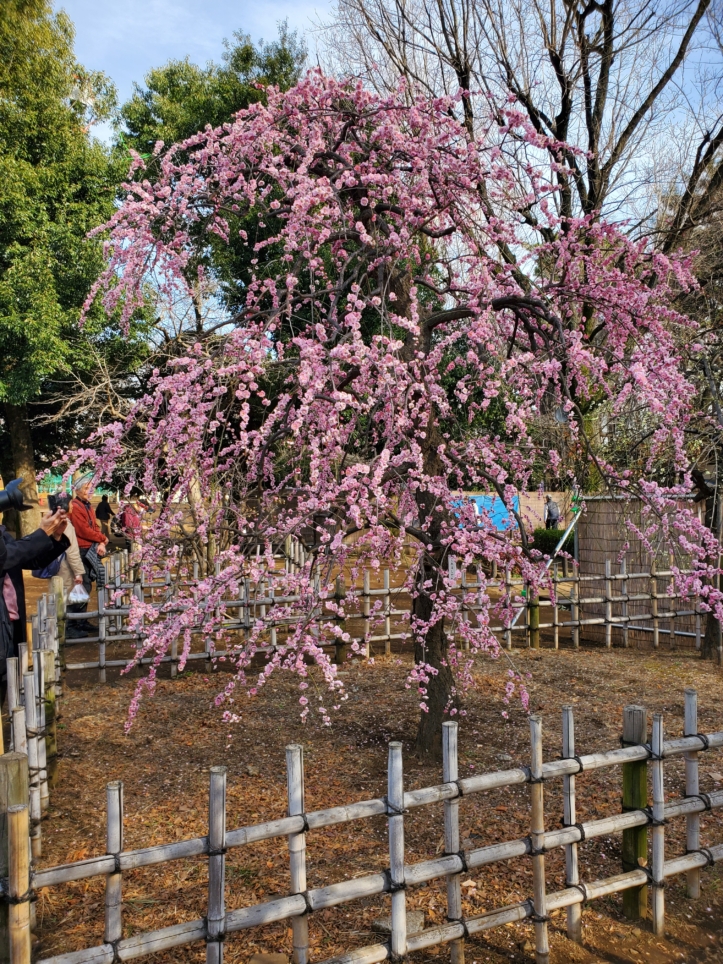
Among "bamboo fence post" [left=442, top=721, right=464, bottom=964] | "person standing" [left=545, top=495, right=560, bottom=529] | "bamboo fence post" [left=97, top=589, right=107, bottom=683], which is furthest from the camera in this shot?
"person standing" [left=545, top=495, right=560, bottom=529]

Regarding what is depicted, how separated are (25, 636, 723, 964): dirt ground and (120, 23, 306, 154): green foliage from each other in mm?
14010

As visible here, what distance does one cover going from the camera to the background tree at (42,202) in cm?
1527

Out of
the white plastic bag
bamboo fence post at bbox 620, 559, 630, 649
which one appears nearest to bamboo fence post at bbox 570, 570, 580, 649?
bamboo fence post at bbox 620, 559, 630, 649

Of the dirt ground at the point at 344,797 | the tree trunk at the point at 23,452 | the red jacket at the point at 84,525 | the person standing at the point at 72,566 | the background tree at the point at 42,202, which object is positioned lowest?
the dirt ground at the point at 344,797

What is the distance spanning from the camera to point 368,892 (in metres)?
2.74

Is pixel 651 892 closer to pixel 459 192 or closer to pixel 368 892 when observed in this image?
pixel 368 892

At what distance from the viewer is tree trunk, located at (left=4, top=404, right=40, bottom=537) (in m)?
18.4

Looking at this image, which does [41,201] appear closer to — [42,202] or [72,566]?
[42,202]

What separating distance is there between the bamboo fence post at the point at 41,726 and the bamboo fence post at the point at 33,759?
0.33 feet

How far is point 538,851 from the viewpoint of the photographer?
306 cm

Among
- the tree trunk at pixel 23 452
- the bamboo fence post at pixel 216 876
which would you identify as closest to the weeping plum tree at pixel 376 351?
the bamboo fence post at pixel 216 876

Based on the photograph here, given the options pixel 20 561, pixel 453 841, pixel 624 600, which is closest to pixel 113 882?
pixel 453 841

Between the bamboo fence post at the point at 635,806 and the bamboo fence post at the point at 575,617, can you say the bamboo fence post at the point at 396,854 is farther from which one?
the bamboo fence post at the point at 575,617

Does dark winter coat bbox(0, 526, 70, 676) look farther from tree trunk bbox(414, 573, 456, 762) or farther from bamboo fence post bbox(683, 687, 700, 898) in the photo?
bamboo fence post bbox(683, 687, 700, 898)
